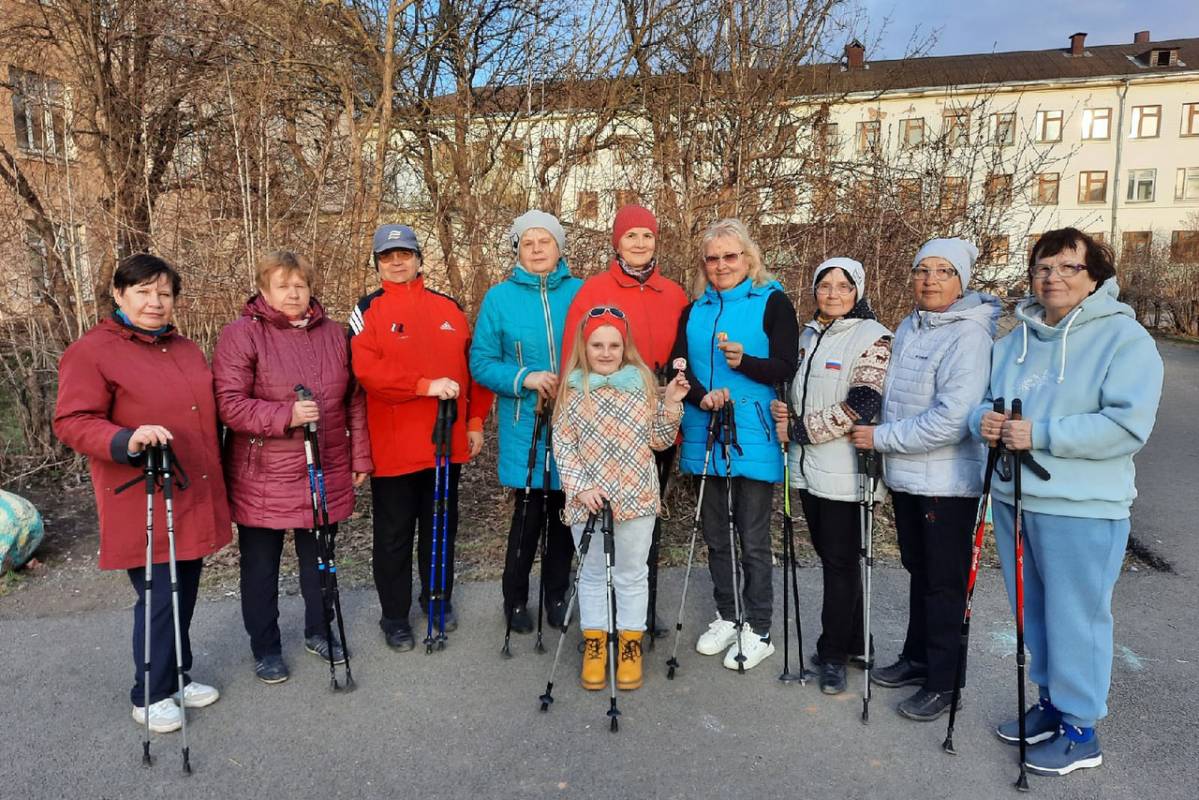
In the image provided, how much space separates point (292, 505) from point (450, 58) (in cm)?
822

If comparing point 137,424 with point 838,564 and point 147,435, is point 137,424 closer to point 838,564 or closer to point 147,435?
point 147,435

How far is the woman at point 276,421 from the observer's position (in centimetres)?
338

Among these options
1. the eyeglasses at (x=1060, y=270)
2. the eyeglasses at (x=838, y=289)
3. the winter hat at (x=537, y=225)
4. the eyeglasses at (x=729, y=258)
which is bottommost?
the eyeglasses at (x=838, y=289)

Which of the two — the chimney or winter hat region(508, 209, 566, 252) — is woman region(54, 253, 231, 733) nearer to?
winter hat region(508, 209, 566, 252)

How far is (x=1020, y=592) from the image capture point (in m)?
2.95

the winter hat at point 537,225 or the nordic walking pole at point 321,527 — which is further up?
the winter hat at point 537,225

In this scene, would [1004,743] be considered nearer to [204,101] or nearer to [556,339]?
[556,339]

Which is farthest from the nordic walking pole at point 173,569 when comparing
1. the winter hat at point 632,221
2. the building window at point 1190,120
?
the building window at point 1190,120

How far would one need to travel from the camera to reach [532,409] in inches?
154

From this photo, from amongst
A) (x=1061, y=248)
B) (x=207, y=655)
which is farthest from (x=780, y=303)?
(x=207, y=655)

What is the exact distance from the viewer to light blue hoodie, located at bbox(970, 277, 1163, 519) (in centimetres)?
267

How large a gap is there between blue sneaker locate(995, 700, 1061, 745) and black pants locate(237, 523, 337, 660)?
3.21 metres

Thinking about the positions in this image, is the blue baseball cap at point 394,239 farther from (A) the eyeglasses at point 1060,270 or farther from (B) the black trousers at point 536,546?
(A) the eyeglasses at point 1060,270

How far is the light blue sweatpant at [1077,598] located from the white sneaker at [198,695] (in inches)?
140
